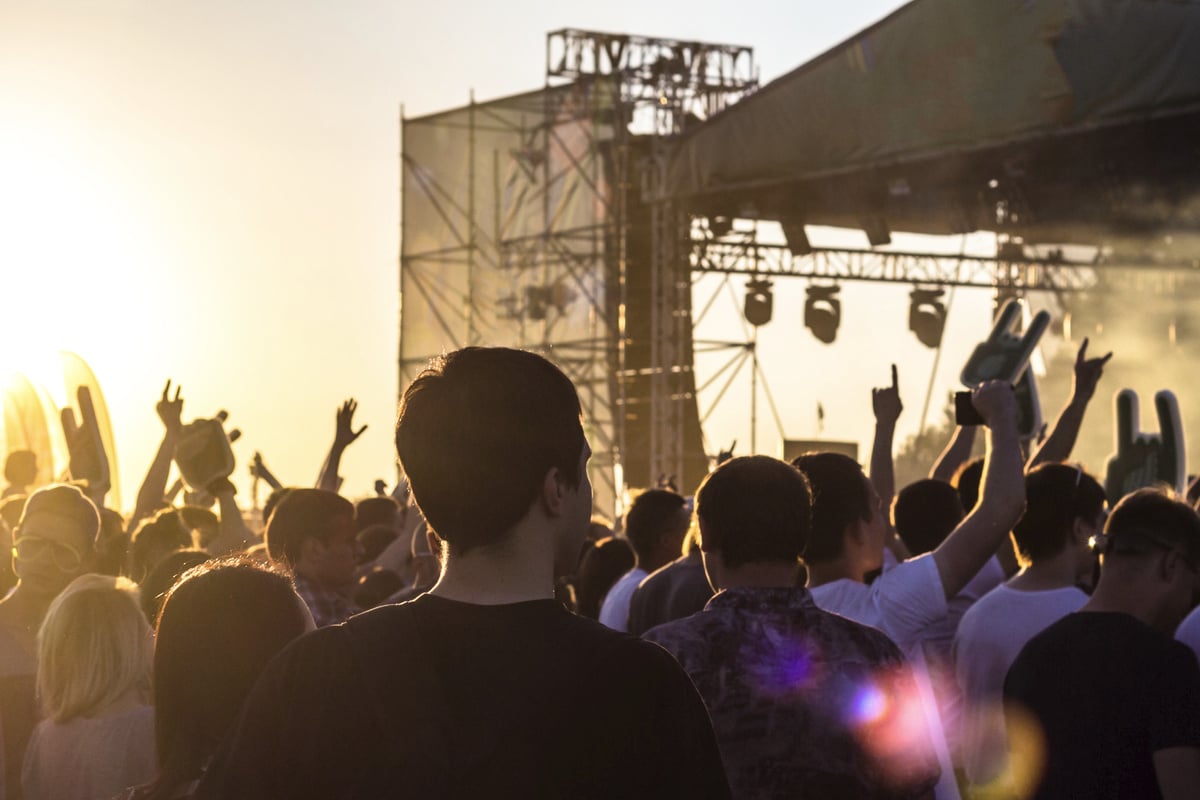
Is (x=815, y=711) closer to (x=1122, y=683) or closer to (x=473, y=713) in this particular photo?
(x=1122, y=683)

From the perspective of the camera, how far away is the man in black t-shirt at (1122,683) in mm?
3414

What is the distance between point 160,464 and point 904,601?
3641 millimetres

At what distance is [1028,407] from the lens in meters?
7.77

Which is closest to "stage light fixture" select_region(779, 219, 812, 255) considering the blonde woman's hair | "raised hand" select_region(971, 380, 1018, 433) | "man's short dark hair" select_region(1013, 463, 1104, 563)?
"man's short dark hair" select_region(1013, 463, 1104, 563)

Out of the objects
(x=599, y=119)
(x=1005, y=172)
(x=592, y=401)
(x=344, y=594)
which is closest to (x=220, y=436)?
(x=344, y=594)

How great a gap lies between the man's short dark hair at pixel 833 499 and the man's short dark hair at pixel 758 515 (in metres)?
0.50

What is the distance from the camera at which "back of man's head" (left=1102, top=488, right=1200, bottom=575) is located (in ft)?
12.4

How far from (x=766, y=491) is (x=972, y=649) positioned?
1.35 m

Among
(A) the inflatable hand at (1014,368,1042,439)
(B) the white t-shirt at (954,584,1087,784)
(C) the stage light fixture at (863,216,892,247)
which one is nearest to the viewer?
(B) the white t-shirt at (954,584,1087,784)

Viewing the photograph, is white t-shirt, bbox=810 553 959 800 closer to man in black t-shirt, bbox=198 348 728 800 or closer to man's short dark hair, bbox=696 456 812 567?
man's short dark hair, bbox=696 456 812 567

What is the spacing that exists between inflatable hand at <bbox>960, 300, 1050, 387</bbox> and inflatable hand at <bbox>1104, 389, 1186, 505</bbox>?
46cm

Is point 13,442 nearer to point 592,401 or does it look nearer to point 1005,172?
point 1005,172

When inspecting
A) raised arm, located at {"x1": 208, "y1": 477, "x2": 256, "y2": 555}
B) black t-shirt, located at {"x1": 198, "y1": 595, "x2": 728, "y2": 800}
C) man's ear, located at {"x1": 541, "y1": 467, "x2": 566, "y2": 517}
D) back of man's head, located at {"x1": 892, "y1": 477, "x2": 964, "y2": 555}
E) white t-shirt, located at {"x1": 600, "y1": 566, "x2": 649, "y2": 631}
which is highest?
man's ear, located at {"x1": 541, "y1": 467, "x2": 566, "y2": 517}

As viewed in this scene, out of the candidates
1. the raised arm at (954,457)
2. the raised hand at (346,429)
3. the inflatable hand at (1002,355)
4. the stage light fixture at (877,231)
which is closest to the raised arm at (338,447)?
the raised hand at (346,429)
